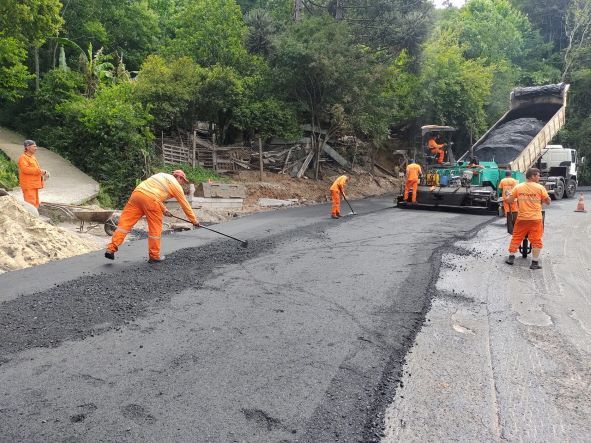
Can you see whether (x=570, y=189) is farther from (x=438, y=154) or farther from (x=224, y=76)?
(x=224, y=76)

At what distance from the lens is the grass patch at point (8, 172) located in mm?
11673

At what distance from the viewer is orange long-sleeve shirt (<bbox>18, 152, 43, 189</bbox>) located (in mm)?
8531

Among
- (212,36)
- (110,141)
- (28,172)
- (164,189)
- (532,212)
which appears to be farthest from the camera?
(212,36)

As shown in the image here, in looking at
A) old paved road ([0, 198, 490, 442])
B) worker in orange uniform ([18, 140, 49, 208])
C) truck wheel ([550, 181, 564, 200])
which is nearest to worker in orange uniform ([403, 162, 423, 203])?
old paved road ([0, 198, 490, 442])

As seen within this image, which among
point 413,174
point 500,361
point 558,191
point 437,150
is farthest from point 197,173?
point 500,361

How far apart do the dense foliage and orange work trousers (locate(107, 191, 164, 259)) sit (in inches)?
285

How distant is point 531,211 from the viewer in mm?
7020

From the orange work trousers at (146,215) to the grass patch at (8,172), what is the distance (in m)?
5.85

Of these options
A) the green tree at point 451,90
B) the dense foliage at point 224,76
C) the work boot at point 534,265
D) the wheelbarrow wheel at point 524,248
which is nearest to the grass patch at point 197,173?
the dense foliage at point 224,76

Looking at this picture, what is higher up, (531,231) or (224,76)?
(224,76)

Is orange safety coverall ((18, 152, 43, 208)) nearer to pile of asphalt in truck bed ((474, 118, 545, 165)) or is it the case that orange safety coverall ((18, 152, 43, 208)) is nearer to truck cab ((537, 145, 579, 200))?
pile of asphalt in truck bed ((474, 118, 545, 165))

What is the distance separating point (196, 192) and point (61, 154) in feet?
14.1

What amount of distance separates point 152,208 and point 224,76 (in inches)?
421

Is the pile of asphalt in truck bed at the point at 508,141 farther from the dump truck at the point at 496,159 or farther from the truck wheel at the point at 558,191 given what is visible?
the truck wheel at the point at 558,191
